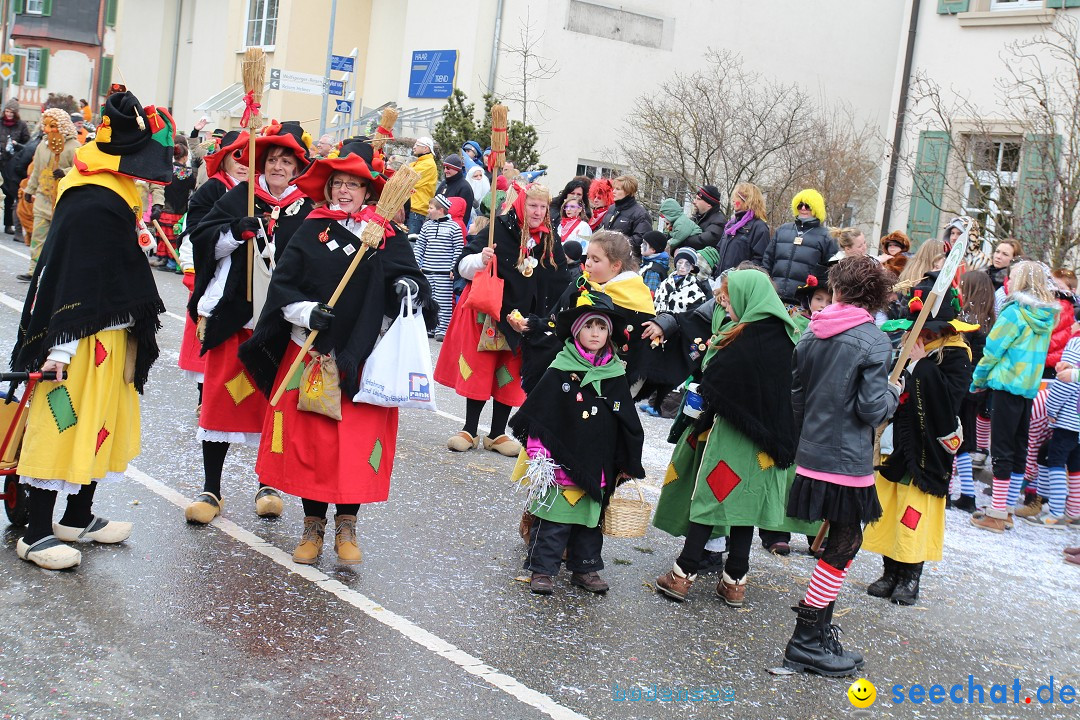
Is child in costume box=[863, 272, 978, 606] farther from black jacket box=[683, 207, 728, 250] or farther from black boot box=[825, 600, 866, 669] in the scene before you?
black jacket box=[683, 207, 728, 250]

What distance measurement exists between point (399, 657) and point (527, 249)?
14.7 feet

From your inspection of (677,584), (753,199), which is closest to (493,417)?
(677,584)

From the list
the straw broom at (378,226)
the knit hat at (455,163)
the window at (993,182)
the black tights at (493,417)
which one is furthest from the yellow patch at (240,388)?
the window at (993,182)

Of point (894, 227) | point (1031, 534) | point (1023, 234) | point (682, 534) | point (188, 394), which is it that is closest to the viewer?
point (682, 534)

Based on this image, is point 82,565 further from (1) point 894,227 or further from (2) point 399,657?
(1) point 894,227

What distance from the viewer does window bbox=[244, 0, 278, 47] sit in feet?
102

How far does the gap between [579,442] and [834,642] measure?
1546mm

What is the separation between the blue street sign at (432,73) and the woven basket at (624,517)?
1958cm

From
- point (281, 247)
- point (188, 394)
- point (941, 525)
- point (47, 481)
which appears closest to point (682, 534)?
point (941, 525)

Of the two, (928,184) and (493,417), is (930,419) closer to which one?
(493,417)

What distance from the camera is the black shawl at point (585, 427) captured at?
5.75 m

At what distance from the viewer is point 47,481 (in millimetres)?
5191

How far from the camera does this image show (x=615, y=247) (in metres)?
6.31

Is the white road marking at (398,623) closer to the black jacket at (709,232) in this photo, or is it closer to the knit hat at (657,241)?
the knit hat at (657,241)
